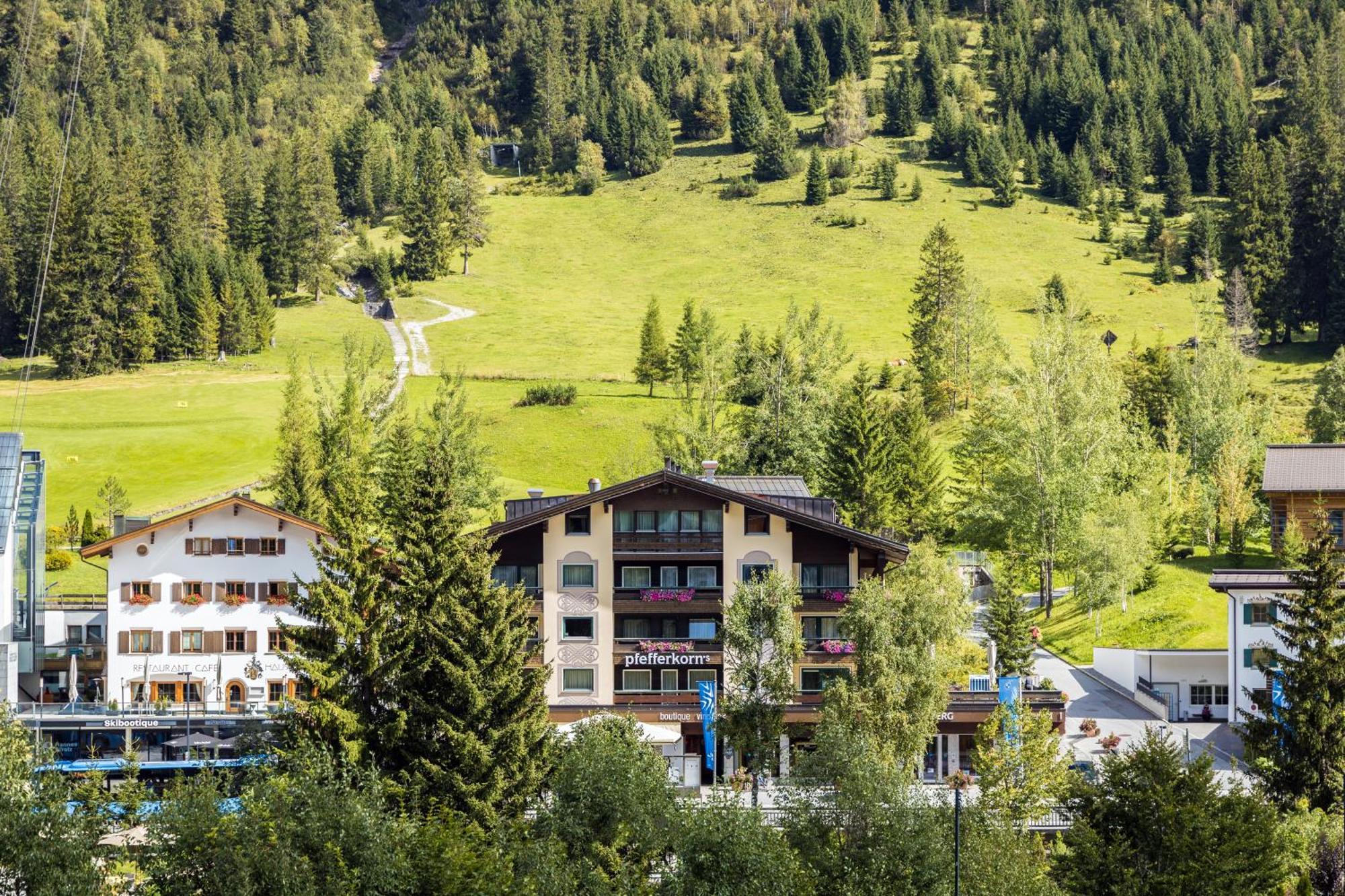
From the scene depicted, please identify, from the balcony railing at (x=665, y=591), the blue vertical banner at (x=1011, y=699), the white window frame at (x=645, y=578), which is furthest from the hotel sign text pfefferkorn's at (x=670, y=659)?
the blue vertical banner at (x=1011, y=699)

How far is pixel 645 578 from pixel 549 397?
71.7 m

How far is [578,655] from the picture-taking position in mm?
76688

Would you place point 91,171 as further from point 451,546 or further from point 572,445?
point 451,546

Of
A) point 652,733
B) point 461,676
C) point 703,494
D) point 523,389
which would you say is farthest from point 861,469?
point 523,389

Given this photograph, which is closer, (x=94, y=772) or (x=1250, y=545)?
(x=94, y=772)

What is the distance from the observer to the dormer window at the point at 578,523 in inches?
3046

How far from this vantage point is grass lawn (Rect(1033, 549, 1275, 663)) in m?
91.3

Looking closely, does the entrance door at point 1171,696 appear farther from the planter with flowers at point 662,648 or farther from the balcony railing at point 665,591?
the planter with flowers at point 662,648

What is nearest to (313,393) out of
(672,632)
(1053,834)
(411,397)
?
(411,397)

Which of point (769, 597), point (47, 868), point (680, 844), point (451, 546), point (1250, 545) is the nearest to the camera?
point (47, 868)

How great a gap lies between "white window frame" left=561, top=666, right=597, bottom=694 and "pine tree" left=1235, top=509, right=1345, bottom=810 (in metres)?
27.0

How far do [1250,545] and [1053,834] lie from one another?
5108 centimetres

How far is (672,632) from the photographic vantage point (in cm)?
7719

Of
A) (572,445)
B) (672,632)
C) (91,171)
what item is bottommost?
(672,632)
